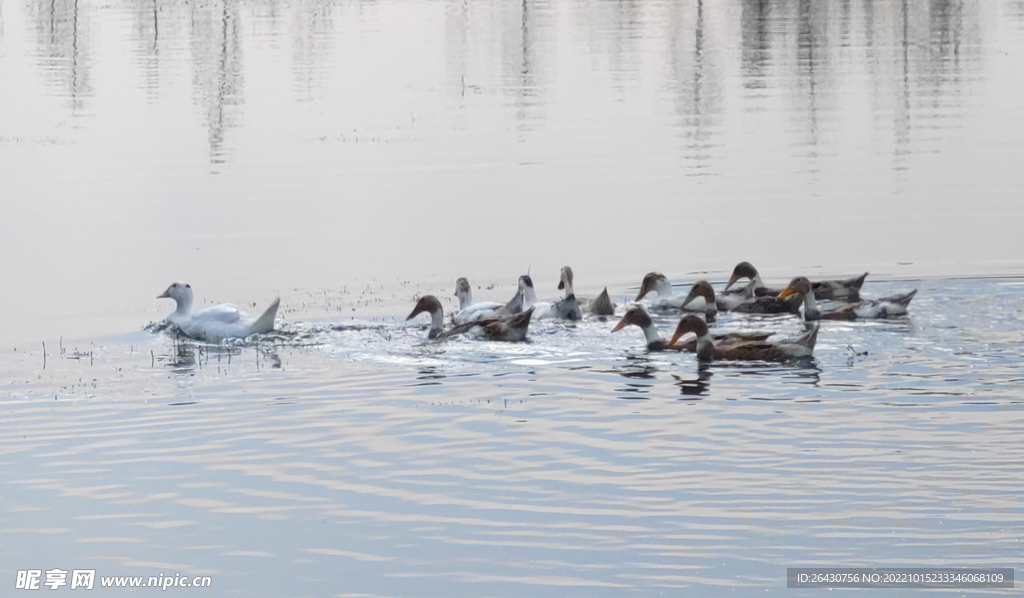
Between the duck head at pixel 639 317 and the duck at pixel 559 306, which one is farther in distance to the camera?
the duck at pixel 559 306

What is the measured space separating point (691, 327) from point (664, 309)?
2.30 meters

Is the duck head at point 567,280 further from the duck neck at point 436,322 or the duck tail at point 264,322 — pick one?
the duck tail at point 264,322

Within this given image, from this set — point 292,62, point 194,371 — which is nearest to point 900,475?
point 194,371

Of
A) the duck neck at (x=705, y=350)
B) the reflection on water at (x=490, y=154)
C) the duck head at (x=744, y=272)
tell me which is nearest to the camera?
the duck neck at (x=705, y=350)

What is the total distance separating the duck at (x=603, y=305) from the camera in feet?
59.6

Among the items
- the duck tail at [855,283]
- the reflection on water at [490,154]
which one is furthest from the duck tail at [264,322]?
the duck tail at [855,283]

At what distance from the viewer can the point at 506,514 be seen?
10.9m

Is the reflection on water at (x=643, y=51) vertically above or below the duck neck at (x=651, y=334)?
above

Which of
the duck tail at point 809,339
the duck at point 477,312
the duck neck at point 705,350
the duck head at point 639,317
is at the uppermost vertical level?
the duck at point 477,312

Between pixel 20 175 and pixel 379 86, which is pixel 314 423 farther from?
pixel 379 86

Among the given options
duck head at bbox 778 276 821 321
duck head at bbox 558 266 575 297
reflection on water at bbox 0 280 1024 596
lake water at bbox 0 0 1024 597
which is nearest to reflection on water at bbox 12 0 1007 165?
lake water at bbox 0 0 1024 597

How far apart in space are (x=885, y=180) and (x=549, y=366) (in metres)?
13.9

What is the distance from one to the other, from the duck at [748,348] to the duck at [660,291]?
7.26ft

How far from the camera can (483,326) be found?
17094 mm
